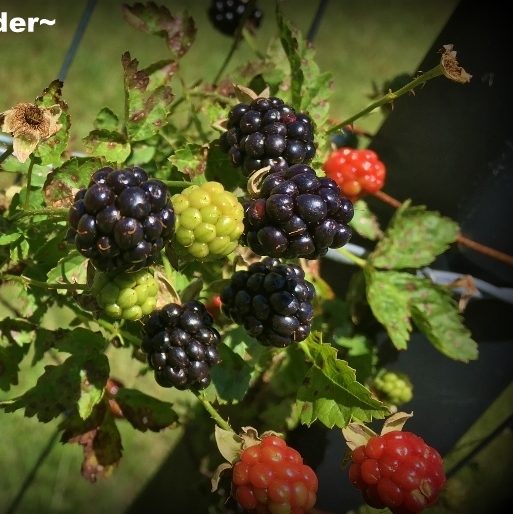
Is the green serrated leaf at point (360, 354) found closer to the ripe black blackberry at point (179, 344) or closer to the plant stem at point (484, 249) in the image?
the plant stem at point (484, 249)

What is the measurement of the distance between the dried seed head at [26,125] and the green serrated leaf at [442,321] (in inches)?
43.1

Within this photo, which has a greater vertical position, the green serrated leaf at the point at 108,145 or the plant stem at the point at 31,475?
the green serrated leaf at the point at 108,145

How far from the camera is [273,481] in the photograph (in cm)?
103

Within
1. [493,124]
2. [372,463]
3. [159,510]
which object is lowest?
[159,510]

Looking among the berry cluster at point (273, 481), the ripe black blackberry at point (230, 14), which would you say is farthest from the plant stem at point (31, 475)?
the ripe black blackberry at point (230, 14)

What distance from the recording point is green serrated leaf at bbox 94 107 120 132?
1.38 m

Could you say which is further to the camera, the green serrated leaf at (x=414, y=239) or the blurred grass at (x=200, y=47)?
the blurred grass at (x=200, y=47)

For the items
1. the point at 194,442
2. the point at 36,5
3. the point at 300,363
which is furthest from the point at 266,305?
the point at 36,5

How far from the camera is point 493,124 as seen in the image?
1623 mm

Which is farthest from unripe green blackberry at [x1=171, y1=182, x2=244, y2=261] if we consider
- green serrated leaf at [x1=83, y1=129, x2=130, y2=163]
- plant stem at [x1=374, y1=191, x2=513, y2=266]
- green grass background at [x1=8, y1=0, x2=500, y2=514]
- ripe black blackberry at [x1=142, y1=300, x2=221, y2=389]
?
green grass background at [x1=8, y1=0, x2=500, y2=514]

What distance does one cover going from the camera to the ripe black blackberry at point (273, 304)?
109 cm

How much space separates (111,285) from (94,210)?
153 mm

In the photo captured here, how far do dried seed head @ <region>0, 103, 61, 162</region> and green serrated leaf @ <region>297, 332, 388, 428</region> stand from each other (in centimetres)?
65

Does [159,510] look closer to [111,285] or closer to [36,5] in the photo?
[111,285]
